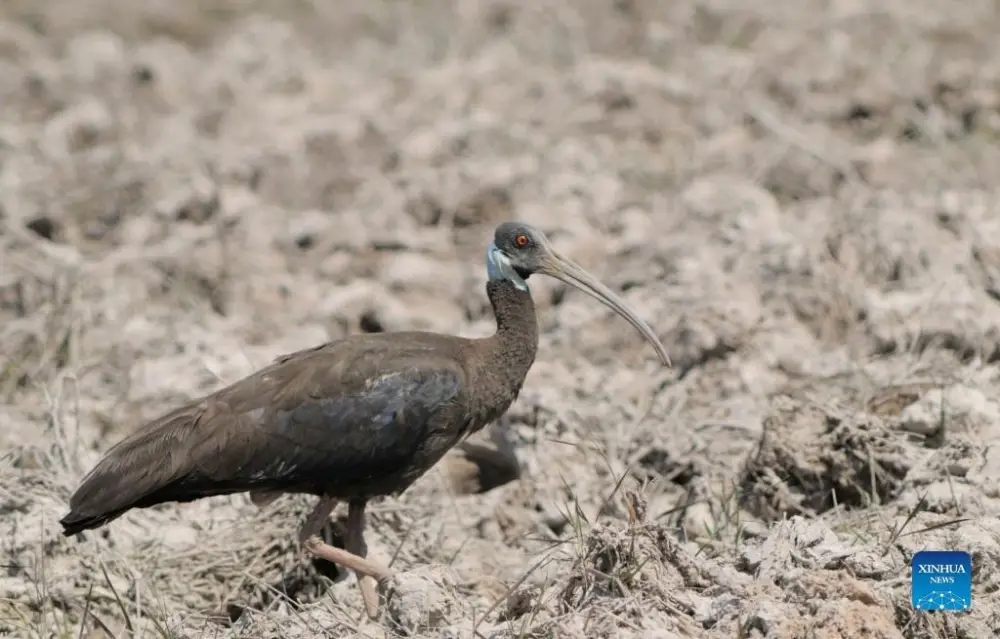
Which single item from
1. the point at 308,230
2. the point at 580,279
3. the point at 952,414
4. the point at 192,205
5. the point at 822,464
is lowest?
the point at 822,464

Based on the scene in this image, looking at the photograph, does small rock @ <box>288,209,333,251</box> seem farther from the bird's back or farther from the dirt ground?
the bird's back

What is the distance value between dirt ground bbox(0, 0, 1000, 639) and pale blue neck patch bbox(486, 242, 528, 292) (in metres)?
0.76

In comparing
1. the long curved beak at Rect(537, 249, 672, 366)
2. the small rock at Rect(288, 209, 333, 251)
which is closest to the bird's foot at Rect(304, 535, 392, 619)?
the long curved beak at Rect(537, 249, 672, 366)

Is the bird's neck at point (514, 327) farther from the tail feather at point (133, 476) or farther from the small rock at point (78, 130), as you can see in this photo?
the small rock at point (78, 130)

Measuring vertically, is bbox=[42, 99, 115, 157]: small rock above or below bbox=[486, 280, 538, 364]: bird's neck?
above

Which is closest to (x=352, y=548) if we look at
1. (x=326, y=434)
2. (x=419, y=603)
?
(x=326, y=434)

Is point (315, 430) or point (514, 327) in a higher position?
point (514, 327)

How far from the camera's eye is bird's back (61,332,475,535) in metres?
6.27

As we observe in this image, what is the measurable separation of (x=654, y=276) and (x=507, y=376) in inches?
106

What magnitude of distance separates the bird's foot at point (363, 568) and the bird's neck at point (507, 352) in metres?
0.84

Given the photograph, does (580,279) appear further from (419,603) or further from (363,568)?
(419,603)

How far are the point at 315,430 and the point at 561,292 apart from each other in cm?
341

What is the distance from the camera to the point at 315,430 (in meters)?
6.45

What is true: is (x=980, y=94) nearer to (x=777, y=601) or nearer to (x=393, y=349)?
(x=393, y=349)
